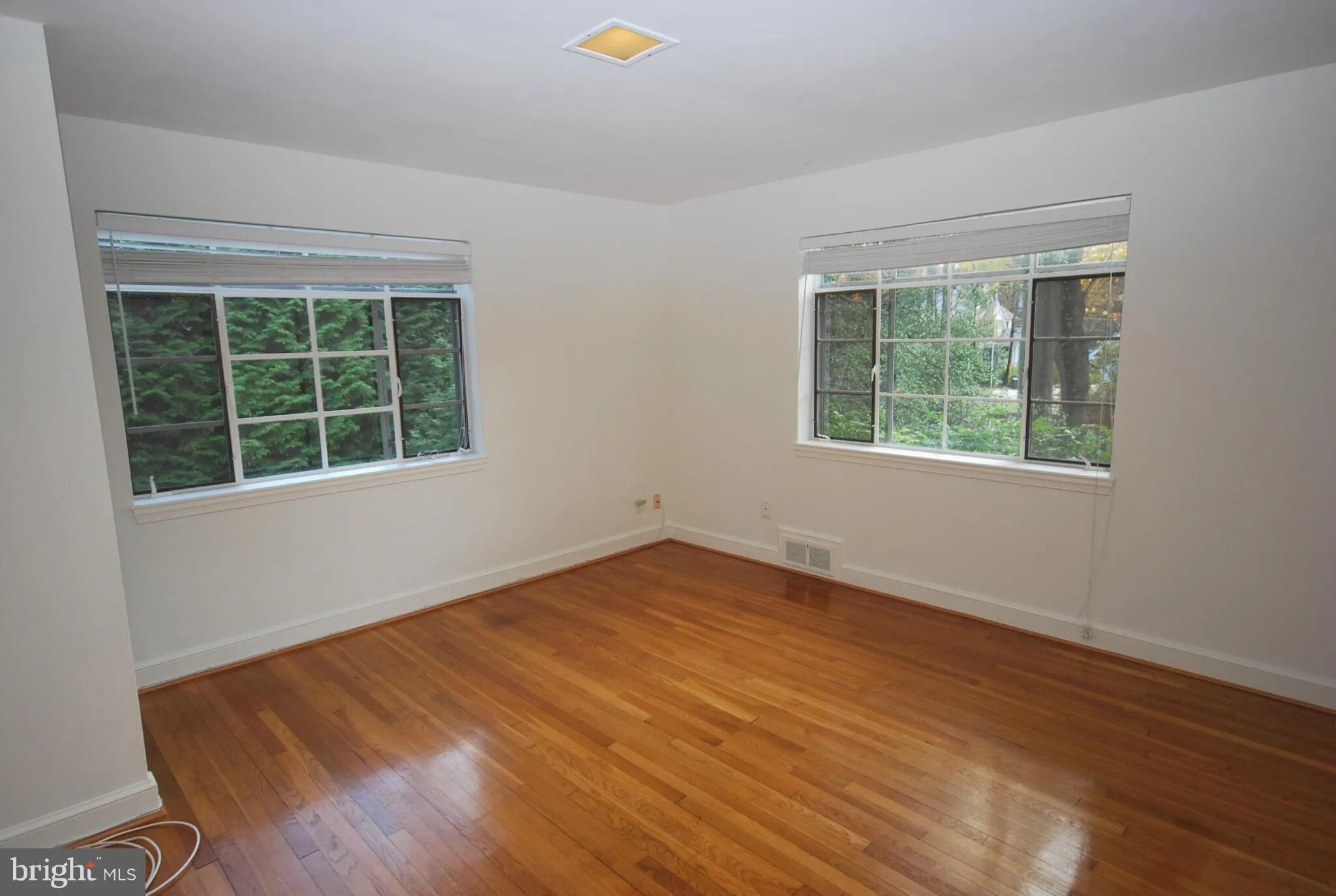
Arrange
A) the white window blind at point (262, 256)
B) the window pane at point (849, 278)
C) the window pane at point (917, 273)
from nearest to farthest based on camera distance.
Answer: the white window blind at point (262, 256), the window pane at point (917, 273), the window pane at point (849, 278)

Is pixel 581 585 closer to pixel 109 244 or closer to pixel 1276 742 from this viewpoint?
pixel 109 244

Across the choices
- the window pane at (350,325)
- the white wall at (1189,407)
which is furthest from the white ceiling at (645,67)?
the window pane at (350,325)

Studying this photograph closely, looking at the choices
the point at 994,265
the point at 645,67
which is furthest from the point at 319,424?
the point at 994,265

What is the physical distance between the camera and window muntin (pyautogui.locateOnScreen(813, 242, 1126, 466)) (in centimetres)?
342

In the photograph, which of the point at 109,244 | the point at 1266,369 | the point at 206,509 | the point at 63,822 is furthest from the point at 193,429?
the point at 1266,369

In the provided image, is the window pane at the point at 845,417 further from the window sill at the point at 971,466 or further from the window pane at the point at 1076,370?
the window pane at the point at 1076,370

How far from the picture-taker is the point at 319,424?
378 cm

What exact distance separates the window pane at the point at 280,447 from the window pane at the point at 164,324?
44 centimetres

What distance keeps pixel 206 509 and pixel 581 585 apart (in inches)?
84.0

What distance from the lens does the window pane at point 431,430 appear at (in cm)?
413

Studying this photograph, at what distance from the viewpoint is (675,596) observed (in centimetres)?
431

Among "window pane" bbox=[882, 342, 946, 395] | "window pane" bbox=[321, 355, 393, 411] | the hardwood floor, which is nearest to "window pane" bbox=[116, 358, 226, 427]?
"window pane" bbox=[321, 355, 393, 411]

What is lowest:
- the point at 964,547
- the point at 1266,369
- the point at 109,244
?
the point at 964,547

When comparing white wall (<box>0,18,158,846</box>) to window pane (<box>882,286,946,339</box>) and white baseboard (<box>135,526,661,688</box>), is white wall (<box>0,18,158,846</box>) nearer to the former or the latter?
white baseboard (<box>135,526,661,688</box>)
